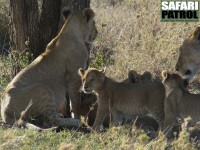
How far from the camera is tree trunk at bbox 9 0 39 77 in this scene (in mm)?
7949

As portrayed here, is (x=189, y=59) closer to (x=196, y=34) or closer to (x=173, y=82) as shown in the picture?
(x=196, y=34)

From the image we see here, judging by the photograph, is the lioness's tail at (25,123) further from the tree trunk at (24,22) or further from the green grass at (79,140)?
the tree trunk at (24,22)

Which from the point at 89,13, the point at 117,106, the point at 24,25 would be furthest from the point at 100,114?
the point at 24,25

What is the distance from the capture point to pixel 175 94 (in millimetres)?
6098

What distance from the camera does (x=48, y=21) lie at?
8.05 m

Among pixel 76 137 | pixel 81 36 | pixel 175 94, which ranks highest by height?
pixel 81 36

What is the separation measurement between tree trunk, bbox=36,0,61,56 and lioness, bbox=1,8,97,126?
650 millimetres

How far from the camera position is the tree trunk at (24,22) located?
7.95 m

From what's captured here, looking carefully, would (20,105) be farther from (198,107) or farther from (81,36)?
(198,107)

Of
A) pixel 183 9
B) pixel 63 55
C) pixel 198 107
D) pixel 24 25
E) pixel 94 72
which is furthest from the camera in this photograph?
pixel 183 9

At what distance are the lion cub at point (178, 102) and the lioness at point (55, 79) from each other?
4.20 feet

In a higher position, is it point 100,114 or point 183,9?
point 183,9

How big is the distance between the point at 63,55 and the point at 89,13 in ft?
2.35

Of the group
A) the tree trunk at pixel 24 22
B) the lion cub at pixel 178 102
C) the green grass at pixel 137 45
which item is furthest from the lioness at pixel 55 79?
the lion cub at pixel 178 102
